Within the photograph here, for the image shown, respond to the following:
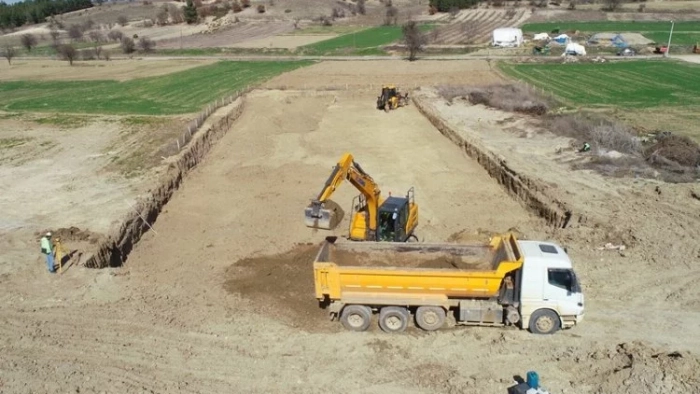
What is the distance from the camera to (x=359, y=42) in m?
90.6

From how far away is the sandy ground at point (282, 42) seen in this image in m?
91.1

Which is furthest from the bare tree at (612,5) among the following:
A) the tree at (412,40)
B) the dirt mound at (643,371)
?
the dirt mound at (643,371)

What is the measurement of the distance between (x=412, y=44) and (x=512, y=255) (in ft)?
192

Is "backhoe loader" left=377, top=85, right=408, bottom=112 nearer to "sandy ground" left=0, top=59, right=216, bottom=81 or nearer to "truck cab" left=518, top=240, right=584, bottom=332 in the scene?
"truck cab" left=518, top=240, right=584, bottom=332

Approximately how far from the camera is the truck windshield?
13.9 meters

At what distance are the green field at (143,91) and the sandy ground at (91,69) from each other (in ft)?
11.9

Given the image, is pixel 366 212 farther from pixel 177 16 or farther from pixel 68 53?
pixel 177 16

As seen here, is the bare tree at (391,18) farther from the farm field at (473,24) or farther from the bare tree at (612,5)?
the bare tree at (612,5)

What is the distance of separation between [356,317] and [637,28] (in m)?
96.4

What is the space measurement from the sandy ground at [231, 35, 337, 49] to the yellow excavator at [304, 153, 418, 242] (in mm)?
74156

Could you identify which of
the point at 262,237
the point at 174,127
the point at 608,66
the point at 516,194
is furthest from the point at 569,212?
the point at 608,66

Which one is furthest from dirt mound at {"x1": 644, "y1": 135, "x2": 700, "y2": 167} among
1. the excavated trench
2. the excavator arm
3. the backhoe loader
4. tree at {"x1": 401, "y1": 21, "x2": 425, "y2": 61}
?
tree at {"x1": 401, "y1": 21, "x2": 425, "y2": 61}

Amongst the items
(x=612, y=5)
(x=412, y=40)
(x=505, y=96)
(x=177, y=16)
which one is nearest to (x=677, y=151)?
(x=505, y=96)

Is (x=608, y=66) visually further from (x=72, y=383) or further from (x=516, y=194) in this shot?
(x=72, y=383)
